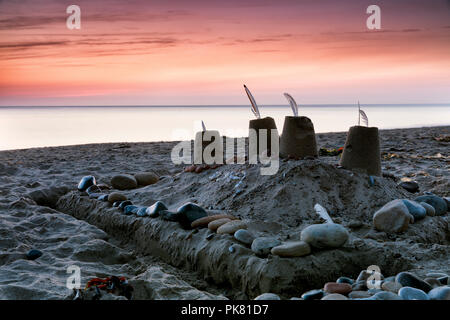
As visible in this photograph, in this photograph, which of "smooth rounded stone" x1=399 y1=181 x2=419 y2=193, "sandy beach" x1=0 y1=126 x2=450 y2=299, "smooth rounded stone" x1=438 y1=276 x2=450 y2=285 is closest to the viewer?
"smooth rounded stone" x1=438 y1=276 x2=450 y2=285

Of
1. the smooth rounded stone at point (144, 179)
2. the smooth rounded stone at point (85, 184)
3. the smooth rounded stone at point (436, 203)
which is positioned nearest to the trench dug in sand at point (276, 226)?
the smooth rounded stone at point (436, 203)

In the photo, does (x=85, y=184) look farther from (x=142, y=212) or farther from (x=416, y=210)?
(x=416, y=210)

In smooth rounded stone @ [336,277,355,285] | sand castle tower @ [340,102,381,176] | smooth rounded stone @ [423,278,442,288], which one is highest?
sand castle tower @ [340,102,381,176]

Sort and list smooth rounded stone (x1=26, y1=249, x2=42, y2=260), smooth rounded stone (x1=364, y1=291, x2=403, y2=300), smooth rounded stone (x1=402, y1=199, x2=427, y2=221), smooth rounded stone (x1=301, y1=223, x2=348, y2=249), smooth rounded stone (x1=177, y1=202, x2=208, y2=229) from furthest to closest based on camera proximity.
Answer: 1. smooth rounded stone (x1=177, y1=202, x2=208, y2=229)
2. smooth rounded stone (x1=402, y1=199, x2=427, y2=221)
3. smooth rounded stone (x1=26, y1=249, x2=42, y2=260)
4. smooth rounded stone (x1=301, y1=223, x2=348, y2=249)
5. smooth rounded stone (x1=364, y1=291, x2=403, y2=300)

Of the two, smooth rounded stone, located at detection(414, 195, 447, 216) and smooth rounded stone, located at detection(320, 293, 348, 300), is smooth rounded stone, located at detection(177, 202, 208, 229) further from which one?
smooth rounded stone, located at detection(414, 195, 447, 216)

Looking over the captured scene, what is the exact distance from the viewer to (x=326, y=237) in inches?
149

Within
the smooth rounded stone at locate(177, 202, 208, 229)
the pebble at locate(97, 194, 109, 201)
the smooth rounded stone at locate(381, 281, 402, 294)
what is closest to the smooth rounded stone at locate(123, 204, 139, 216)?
the pebble at locate(97, 194, 109, 201)

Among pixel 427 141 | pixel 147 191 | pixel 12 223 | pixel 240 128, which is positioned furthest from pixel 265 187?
pixel 240 128

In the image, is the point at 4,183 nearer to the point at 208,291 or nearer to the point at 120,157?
the point at 120,157

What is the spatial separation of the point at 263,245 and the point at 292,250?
27 centimetres

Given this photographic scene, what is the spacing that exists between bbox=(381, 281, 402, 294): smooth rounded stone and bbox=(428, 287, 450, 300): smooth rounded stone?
211 millimetres

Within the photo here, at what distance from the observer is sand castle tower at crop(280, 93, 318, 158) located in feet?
17.7

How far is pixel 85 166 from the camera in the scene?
9211 mm

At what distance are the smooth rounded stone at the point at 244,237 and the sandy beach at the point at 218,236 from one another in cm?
6
